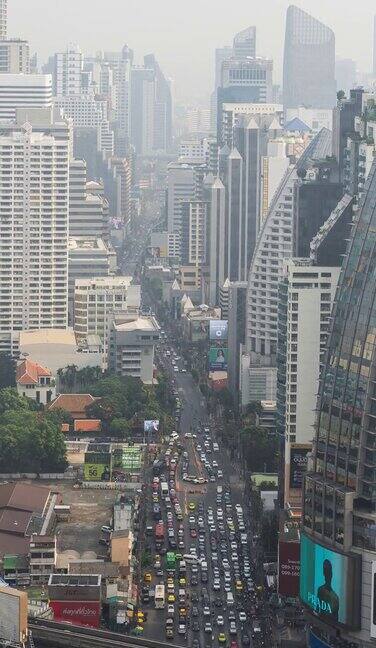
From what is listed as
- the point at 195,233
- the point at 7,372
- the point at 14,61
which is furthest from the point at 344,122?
the point at 14,61

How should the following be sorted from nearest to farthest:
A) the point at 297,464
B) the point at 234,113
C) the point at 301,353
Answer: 1. the point at 297,464
2. the point at 301,353
3. the point at 234,113

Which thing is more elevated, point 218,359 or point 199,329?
point 218,359

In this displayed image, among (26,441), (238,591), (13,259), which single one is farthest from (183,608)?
(13,259)

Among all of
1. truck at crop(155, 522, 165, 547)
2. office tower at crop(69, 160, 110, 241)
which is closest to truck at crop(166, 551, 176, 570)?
truck at crop(155, 522, 165, 547)

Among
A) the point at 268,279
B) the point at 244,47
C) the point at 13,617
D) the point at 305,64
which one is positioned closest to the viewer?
the point at 13,617

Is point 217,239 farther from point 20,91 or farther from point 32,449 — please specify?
point 32,449

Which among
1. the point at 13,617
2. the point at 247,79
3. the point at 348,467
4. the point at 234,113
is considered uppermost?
the point at 247,79

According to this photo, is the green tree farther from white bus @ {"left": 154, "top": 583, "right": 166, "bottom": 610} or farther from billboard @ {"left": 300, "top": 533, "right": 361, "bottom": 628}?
billboard @ {"left": 300, "top": 533, "right": 361, "bottom": 628}
